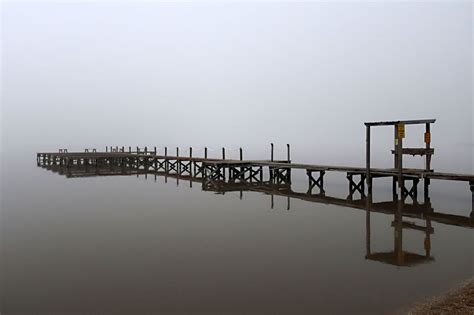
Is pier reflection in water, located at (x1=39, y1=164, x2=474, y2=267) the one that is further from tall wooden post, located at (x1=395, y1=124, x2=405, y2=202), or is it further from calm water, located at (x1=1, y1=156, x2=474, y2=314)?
tall wooden post, located at (x1=395, y1=124, x2=405, y2=202)

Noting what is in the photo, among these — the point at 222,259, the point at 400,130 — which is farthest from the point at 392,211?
the point at 222,259

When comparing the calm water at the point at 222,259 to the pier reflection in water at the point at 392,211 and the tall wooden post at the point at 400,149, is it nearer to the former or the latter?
the pier reflection in water at the point at 392,211

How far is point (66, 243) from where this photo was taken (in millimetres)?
10281

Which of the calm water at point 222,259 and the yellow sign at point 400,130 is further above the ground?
the yellow sign at point 400,130

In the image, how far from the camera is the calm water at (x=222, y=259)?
21.7ft

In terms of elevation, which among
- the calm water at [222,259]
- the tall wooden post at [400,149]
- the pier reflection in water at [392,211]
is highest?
the tall wooden post at [400,149]

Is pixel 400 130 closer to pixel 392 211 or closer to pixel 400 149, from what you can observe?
pixel 400 149

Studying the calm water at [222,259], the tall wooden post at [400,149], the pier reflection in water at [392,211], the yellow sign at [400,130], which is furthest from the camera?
the yellow sign at [400,130]

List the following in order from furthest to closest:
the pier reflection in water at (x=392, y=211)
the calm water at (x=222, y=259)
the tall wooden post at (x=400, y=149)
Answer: the tall wooden post at (x=400, y=149), the pier reflection in water at (x=392, y=211), the calm water at (x=222, y=259)

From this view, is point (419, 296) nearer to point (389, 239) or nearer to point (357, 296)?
point (357, 296)

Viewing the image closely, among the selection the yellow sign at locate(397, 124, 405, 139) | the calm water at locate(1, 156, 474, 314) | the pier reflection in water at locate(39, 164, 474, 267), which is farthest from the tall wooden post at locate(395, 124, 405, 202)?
the calm water at locate(1, 156, 474, 314)

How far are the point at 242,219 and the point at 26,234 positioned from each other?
6052 mm

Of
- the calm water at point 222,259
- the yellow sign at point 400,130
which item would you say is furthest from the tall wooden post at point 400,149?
the calm water at point 222,259

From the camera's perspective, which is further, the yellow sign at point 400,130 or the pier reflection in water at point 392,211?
the yellow sign at point 400,130
